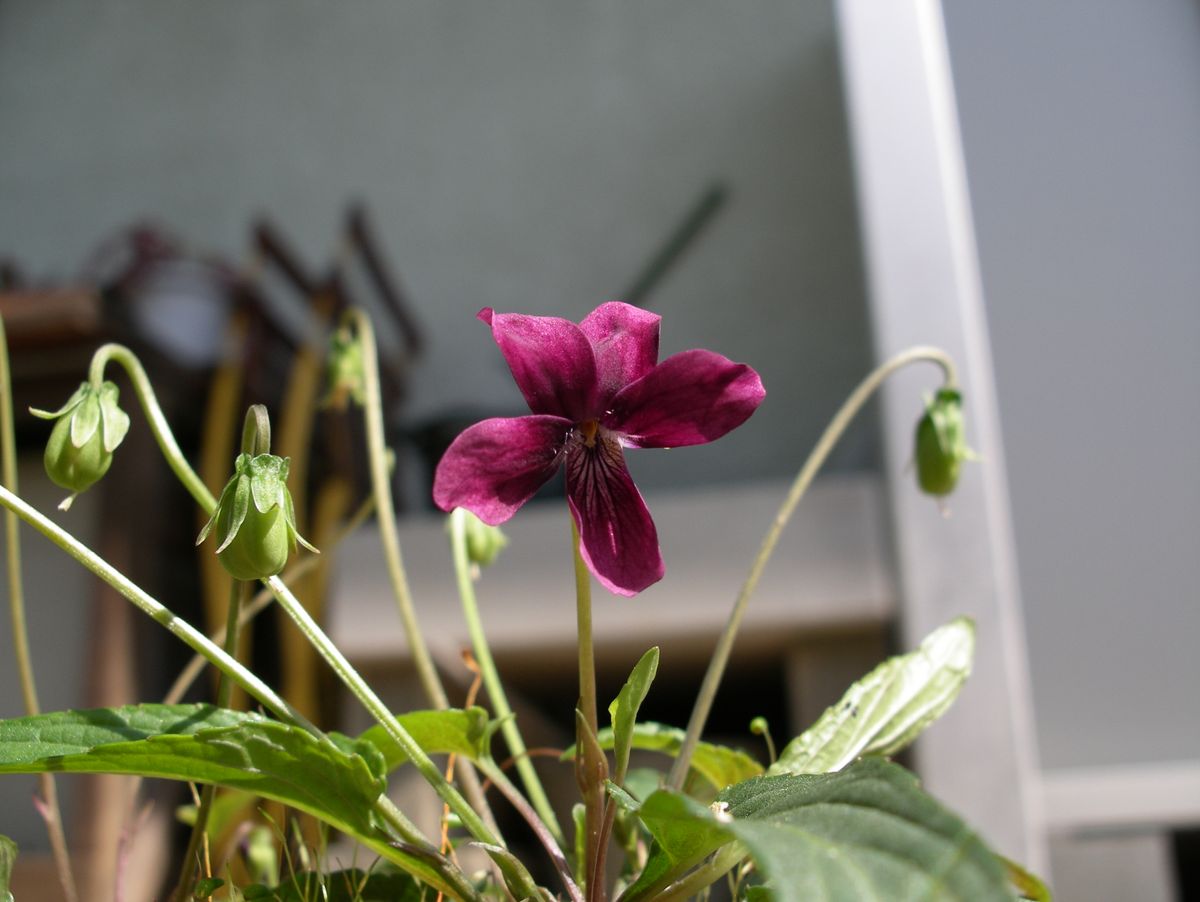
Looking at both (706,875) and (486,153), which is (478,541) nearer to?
(706,875)

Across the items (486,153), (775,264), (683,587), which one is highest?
(486,153)

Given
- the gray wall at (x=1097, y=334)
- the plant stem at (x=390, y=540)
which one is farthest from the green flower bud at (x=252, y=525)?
the gray wall at (x=1097, y=334)

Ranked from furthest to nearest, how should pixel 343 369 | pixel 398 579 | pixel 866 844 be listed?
pixel 343 369, pixel 398 579, pixel 866 844

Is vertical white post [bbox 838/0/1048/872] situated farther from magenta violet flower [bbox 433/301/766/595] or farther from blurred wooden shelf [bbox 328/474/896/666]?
magenta violet flower [bbox 433/301/766/595]

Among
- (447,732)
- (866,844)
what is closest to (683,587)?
(447,732)

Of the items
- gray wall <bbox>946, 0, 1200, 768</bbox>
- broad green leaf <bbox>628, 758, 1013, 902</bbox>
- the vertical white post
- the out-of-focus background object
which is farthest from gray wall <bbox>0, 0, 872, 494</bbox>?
broad green leaf <bbox>628, 758, 1013, 902</bbox>

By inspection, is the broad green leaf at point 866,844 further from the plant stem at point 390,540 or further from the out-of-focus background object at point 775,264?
the out-of-focus background object at point 775,264
